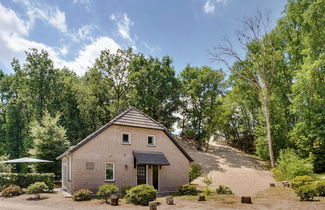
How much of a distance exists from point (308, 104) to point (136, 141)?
19.9 m

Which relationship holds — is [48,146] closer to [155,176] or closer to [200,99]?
[155,176]

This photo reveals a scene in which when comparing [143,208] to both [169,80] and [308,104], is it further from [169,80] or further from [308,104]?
[169,80]

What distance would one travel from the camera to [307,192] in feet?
42.5

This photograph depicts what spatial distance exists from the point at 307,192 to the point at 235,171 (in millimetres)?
15420

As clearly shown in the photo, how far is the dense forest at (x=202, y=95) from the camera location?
85.7 ft

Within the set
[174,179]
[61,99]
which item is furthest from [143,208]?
[61,99]

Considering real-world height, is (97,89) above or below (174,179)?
above

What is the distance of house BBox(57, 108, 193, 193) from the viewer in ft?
55.6

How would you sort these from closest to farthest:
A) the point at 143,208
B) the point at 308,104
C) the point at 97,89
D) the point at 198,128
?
1. the point at 143,208
2. the point at 308,104
3. the point at 97,89
4. the point at 198,128

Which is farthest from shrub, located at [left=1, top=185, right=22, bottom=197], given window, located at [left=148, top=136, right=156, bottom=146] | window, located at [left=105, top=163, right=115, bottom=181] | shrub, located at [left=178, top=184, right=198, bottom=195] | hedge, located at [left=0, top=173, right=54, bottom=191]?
shrub, located at [left=178, top=184, right=198, bottom=195]

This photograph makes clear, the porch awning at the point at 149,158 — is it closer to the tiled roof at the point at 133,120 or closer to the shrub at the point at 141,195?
the tiled roof at the point at 133,120

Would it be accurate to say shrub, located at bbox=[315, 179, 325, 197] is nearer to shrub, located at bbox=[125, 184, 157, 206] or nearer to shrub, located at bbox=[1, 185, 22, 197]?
shrub, located at bbox=[125, 184, 157, 206]

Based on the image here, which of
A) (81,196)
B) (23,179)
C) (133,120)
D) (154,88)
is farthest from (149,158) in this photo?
(154,88)

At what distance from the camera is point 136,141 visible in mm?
19203
